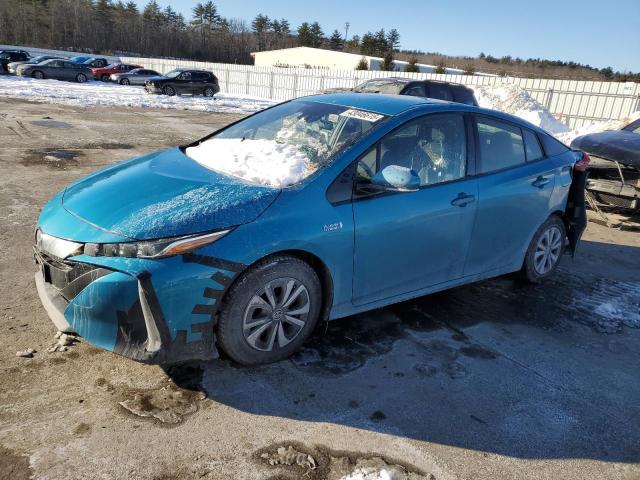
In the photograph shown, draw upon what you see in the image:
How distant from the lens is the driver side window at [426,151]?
353cm

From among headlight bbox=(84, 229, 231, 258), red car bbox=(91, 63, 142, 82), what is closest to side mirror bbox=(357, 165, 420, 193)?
headlight bbox=(84, 229, 231, 258)

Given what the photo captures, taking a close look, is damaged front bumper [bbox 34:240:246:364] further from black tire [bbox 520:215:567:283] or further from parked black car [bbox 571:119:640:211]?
parked black car [bbox 571:119:640:211]

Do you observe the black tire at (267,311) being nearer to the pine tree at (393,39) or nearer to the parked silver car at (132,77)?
the parked silver car at (132,77)

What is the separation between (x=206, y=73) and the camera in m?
28.4

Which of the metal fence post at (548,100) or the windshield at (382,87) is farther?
the metal fence post at (548,100)

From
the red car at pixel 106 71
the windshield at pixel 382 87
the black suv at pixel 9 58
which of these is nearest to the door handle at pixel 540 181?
the windshield at pixel 382 87

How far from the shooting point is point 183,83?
1081 inches

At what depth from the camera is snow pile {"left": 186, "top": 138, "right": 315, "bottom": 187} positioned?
330 centimetres

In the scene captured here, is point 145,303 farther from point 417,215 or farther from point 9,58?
point 9,58

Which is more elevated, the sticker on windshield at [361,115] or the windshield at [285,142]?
the sticker on windshield at [361,115]

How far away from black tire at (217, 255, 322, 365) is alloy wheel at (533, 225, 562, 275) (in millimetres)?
2651

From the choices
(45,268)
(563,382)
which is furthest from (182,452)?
(563,382)

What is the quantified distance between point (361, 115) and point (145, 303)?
2077mm

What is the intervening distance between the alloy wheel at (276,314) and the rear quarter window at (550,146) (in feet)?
9.82
